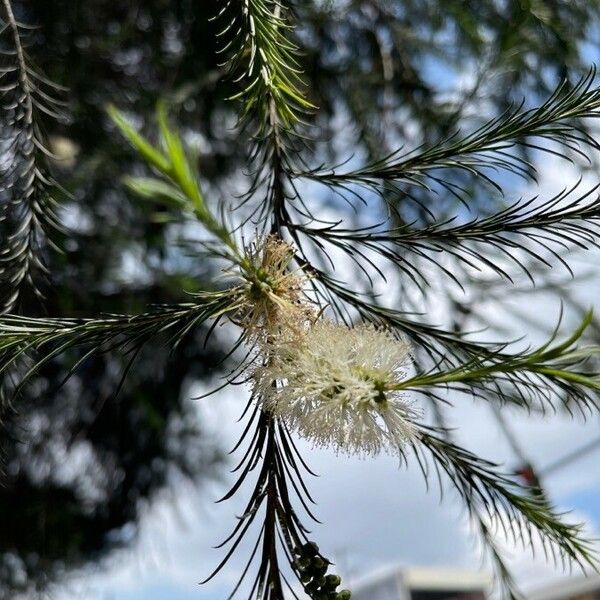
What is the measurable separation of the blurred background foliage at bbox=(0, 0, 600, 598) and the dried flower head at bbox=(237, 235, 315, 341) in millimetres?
895

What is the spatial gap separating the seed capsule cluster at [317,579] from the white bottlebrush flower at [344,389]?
0.08 meters

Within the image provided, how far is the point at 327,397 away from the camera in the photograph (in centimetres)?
58

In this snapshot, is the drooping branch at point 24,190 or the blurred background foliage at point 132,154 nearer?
the drooping branch at point 24,190

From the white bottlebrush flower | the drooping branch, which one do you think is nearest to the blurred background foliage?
the drooping branch

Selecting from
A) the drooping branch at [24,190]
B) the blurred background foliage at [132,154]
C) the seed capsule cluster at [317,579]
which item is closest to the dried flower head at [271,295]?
the seed capsule cluster at [317,579]

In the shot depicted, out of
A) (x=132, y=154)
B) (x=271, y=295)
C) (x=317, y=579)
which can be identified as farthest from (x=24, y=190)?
(x=132, y=154)

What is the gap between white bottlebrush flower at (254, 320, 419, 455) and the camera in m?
0.57

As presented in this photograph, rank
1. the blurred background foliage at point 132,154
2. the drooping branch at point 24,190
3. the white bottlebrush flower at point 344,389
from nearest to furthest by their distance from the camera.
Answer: the white bottlebrush flower at point 344,389 → the drooping branch at point 24,190 → the blurred background foliage at point 132,154

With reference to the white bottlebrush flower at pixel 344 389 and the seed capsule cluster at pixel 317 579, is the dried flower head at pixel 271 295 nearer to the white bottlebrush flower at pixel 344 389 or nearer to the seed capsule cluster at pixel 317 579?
the white bottlebrush flower at pixel 344 389

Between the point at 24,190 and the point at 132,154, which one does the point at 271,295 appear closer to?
the point at 24,190

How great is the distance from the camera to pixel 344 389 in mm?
575

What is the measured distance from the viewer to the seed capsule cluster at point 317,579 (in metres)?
0.57

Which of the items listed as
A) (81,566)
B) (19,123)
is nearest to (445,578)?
(81,566)

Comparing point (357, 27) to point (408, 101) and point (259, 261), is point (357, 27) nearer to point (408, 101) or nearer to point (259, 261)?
point (408, 101)
